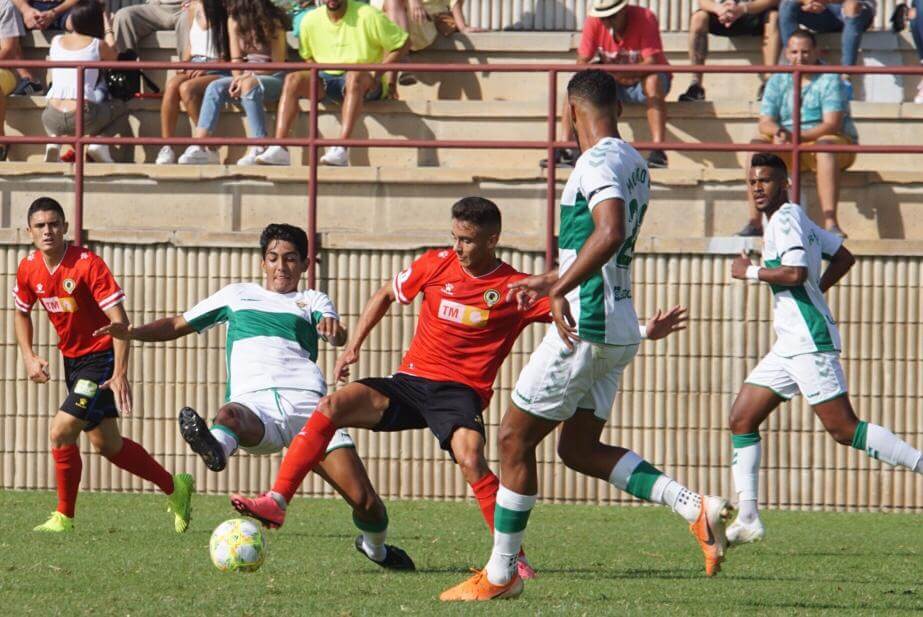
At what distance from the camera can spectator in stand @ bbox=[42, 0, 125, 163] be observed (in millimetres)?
13742

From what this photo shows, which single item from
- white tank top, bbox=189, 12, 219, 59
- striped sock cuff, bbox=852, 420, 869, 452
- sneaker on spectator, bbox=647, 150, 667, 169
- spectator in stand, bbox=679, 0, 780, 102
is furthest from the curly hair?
striped sock cuff, bbox=852, 420, 869, 452

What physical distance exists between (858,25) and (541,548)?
7.17m

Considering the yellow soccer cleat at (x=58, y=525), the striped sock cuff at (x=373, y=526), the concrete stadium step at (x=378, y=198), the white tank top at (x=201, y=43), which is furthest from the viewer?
the white tank top at (x=201, y=43)

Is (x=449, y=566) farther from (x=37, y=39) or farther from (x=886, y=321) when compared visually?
(x=37, y=39)

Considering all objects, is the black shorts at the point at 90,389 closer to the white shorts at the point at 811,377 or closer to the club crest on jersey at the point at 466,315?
the club crest on jersey at the point at 466,315

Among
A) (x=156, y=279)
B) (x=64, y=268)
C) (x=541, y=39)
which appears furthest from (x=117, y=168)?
(x=541, y=39)

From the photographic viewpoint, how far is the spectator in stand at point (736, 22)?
15.0 meters

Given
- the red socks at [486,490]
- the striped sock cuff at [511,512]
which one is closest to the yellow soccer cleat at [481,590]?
the striped sock cuff at [511,512]

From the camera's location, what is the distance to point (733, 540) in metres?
9.43

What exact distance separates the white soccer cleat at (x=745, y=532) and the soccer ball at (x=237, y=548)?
317 centimetres

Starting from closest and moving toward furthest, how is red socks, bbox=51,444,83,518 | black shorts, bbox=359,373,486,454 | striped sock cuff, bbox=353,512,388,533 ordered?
black shorts, bbox=359,373,486,454, striped sock cuff, bbox=353,512,388,533, red socks, bbox=51,444,83,518

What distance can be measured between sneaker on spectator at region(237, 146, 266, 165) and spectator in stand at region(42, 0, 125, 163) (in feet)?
3.82

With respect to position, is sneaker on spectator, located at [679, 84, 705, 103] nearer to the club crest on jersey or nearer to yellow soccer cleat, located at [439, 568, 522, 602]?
the club crest on jersey

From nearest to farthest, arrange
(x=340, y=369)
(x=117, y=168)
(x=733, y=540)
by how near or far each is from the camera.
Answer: (x=340, y=369)
(x=733, y=540)
(x=117, y=168)
